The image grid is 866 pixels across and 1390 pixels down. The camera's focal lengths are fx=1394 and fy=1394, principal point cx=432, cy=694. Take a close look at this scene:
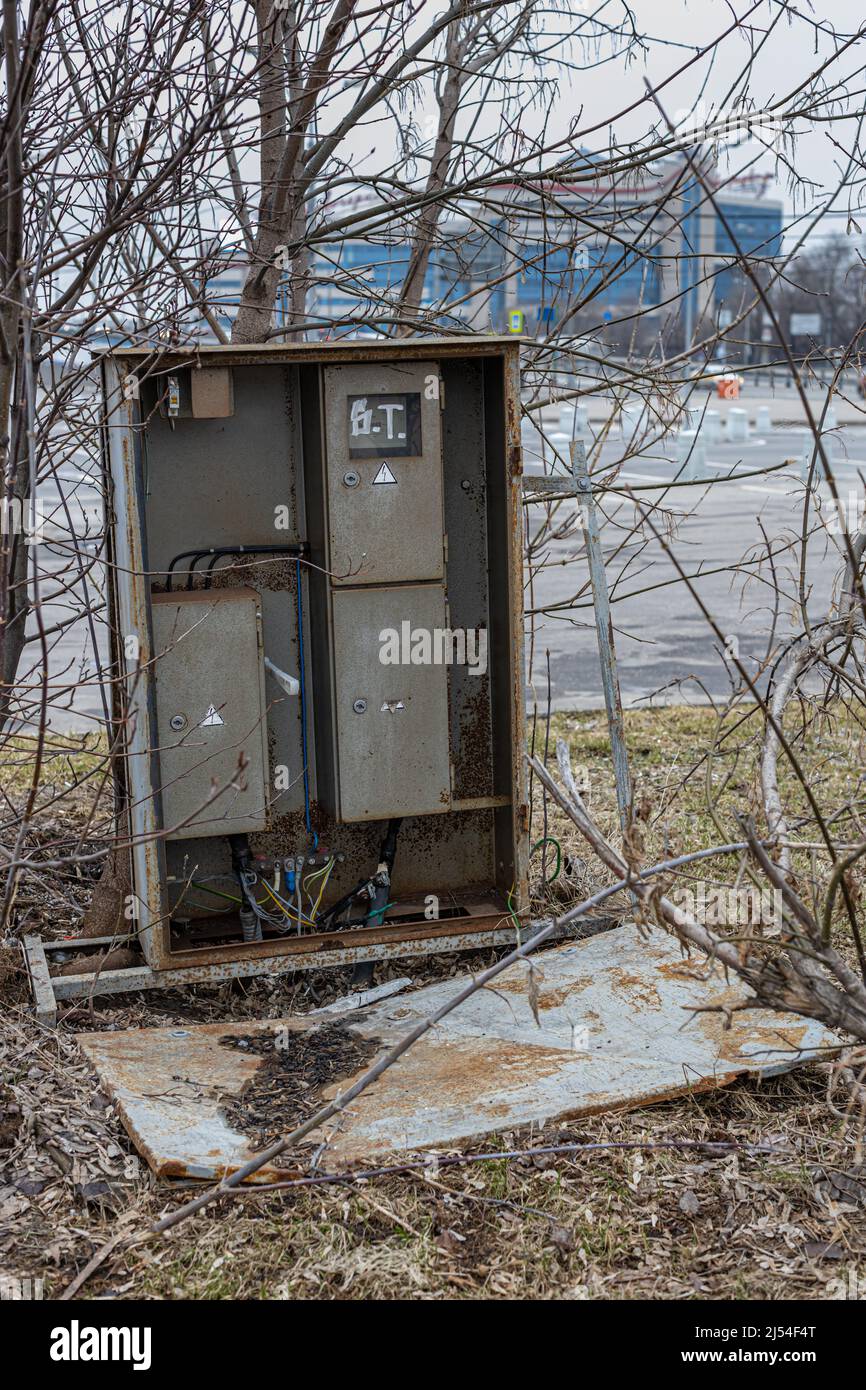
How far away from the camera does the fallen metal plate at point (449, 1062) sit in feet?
12.0

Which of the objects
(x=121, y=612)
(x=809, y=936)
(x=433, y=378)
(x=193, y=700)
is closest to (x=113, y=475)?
(x=121, y=612)

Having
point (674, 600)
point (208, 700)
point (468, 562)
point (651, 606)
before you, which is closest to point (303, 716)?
point (208, 700)

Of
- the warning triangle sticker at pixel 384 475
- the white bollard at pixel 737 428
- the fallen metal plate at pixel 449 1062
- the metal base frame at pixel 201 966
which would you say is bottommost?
the fallen metal plate at pixel 449 1062

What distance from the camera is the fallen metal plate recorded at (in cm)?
366

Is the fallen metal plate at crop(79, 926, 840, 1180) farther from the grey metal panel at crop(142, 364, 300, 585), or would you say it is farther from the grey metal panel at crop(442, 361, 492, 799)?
the grey metal panel at crop(142, 364, 300, 585)

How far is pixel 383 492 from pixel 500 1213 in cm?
238

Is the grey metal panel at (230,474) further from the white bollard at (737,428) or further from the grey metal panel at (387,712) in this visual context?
the white bollard at (737,428)

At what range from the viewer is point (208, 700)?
4672 millimetres

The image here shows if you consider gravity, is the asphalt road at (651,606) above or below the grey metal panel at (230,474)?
below

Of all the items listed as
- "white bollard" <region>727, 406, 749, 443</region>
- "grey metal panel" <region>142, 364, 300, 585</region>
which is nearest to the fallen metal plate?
"grey metal panel" <region>142, 364, 300, 585</region>

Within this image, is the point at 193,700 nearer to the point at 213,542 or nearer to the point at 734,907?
the point at 213,542

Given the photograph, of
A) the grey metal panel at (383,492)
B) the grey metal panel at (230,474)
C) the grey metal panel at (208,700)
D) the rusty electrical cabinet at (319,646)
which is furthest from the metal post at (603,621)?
the grey metal panel at (208,700)

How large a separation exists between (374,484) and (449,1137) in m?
2.17

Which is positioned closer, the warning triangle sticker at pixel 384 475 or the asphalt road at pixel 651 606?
the warning triangle sticker at pixel 384 475
